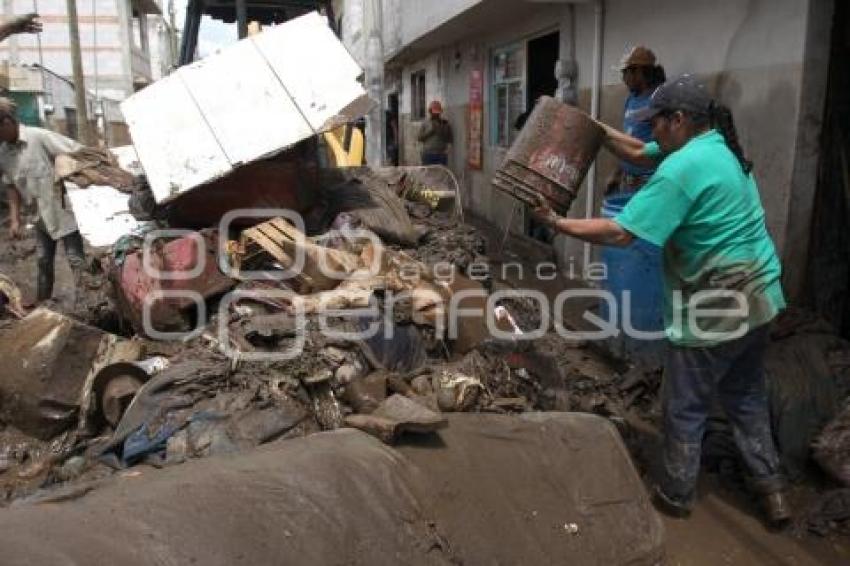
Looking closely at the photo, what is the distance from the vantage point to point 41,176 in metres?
5.62

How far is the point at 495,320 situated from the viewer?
13.5ft

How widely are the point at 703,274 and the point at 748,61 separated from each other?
6.75 ft

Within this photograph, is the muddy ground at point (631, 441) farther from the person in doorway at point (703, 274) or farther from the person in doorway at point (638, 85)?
the person in doorway at point (638, 85)

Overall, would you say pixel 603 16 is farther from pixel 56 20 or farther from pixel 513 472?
pixel 56 20

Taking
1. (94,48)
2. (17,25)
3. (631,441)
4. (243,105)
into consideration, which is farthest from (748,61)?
(94,48)

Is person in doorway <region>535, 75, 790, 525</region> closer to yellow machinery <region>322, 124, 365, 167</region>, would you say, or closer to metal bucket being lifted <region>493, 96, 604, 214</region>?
metal bucket being lifted <region>493, 96, 604, 214</region>

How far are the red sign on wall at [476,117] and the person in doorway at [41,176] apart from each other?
18.8 feet

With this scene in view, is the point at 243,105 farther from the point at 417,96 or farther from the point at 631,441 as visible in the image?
the point at 417,96

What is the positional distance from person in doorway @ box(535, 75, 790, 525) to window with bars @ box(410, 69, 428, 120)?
11.8 meters

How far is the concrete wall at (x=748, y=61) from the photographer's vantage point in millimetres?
3793

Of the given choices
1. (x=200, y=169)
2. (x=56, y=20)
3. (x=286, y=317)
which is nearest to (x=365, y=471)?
(x=286, y=317)

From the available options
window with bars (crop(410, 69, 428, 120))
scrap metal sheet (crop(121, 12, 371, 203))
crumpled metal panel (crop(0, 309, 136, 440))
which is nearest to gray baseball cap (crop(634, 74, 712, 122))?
scrap metal sheet (crop(121, 12, 371, 203))

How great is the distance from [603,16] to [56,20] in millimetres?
29996
